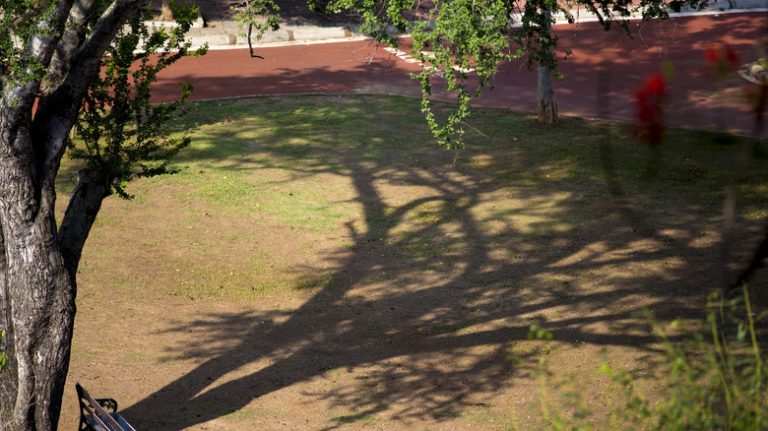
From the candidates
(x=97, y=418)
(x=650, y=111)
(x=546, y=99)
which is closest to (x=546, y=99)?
(x=546, y=99)

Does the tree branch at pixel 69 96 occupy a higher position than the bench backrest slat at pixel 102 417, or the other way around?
the tree branch at pixel 69 96

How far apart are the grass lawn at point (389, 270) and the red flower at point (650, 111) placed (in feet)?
1.24

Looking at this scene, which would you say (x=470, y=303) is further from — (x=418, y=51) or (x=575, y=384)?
(x=418, y=51)

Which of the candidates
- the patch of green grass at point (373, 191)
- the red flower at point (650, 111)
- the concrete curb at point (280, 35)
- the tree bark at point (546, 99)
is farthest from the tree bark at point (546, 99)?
the concrete curb at point (280, 35)

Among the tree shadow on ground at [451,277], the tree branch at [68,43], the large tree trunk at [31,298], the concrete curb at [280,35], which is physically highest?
the tree branch at [68,43]

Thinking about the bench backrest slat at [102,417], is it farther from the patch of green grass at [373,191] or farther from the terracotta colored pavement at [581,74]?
the terracotta colored pavement at [581,74]

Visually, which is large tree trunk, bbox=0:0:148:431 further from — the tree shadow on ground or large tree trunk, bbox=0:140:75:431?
the tree shadow on ground

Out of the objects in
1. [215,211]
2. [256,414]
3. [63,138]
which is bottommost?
[256,414]

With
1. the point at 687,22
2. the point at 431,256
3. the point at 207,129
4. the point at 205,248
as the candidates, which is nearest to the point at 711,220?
the point at 431,256

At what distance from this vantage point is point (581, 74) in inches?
923

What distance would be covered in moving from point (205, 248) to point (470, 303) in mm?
3916

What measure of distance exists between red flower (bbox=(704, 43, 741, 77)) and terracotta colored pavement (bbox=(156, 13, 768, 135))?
0.20 meters

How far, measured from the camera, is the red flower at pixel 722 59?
2159cm

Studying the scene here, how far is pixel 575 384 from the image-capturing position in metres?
9.94
